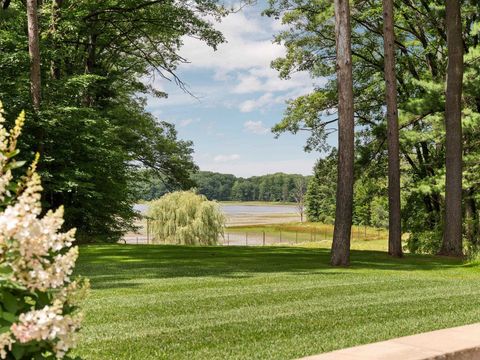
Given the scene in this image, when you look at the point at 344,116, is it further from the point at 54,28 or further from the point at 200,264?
the point at 54,28

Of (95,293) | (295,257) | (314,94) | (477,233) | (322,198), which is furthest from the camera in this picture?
(322,198)

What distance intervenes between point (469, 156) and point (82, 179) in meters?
14.5

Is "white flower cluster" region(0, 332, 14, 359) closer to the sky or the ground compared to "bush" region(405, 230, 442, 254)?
closer to the sky

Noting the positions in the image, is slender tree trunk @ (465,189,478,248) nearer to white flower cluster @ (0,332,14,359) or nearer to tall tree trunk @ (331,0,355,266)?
tall tree trunk @ (331,0,355,266)

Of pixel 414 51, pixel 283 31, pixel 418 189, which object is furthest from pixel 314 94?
pixel 418 189

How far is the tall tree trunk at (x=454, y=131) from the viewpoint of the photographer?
63.0 ft

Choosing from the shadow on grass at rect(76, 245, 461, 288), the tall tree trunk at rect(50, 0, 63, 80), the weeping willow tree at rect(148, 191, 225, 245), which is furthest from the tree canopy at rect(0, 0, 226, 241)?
the weeping willow tree at rect(148, 191, 225, 245)

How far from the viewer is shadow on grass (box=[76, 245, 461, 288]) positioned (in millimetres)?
12477

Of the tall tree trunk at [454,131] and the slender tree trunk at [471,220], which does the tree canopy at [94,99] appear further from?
A: the slender tree trunk at [471,220]

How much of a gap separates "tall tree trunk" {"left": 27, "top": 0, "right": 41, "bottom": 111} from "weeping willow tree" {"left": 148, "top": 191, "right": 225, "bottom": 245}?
2117 centimetres

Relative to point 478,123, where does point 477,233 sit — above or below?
below

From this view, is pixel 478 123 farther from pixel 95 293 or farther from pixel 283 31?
pixel 95 293

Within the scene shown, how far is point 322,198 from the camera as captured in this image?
115 metres

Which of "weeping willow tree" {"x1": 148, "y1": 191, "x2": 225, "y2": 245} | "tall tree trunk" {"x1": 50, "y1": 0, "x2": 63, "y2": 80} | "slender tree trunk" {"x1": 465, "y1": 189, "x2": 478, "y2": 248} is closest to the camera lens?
"tall tree trunk" {"x1": 50, "y1": 0, "x2": 63, "y2": 80}
